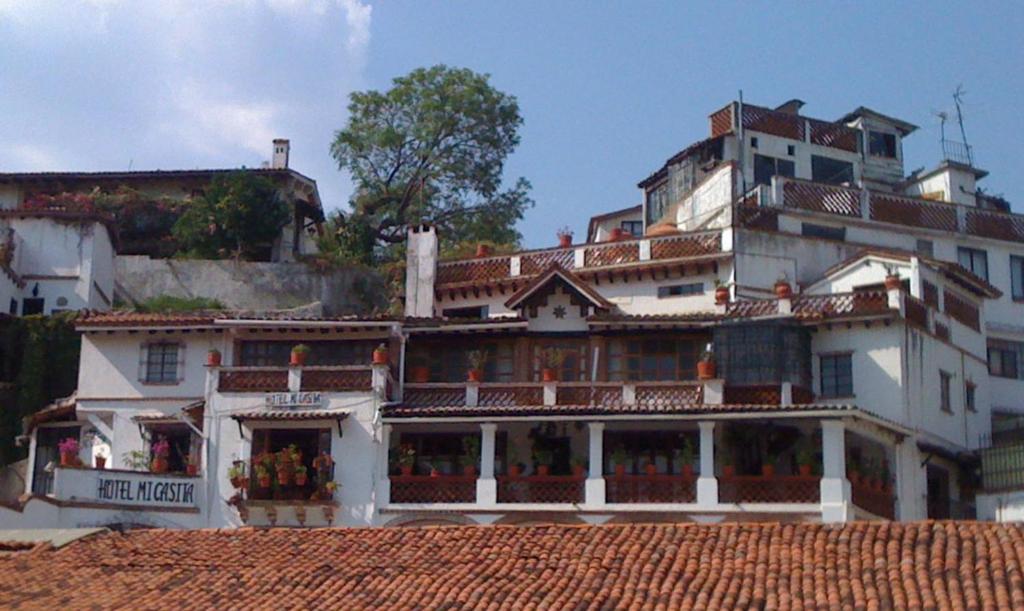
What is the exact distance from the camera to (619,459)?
142ft

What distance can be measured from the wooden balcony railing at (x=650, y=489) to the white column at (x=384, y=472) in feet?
19.4

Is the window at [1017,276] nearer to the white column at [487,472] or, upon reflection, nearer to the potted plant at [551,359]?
the potted plant at [551,359]

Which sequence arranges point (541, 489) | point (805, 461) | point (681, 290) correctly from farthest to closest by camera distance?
point (681, 290) < point (541, 489) < point (805, 461)

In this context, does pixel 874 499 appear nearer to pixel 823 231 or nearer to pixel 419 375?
pixel 419 375

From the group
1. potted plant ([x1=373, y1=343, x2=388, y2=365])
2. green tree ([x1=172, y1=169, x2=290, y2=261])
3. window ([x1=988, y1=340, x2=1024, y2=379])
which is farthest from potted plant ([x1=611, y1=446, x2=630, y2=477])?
green tree ([x1=172, y1=169, x2=290, y2=261])

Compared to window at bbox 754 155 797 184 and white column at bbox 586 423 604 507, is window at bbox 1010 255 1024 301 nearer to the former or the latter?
window at bbox 754 155 797 184

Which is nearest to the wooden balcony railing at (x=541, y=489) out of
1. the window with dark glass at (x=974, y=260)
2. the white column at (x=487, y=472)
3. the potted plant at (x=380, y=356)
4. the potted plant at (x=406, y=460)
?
the white column at (x=487, y=472)

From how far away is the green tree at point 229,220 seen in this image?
64688mm

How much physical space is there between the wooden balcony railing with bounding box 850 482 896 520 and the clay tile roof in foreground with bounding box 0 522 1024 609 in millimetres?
13991

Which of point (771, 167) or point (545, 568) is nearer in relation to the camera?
point (545, 568)

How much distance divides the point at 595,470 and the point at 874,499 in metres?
7.35

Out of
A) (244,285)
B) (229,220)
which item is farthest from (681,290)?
(229,220)

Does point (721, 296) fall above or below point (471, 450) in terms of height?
above

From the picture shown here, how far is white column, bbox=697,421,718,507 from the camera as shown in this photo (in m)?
41.6
